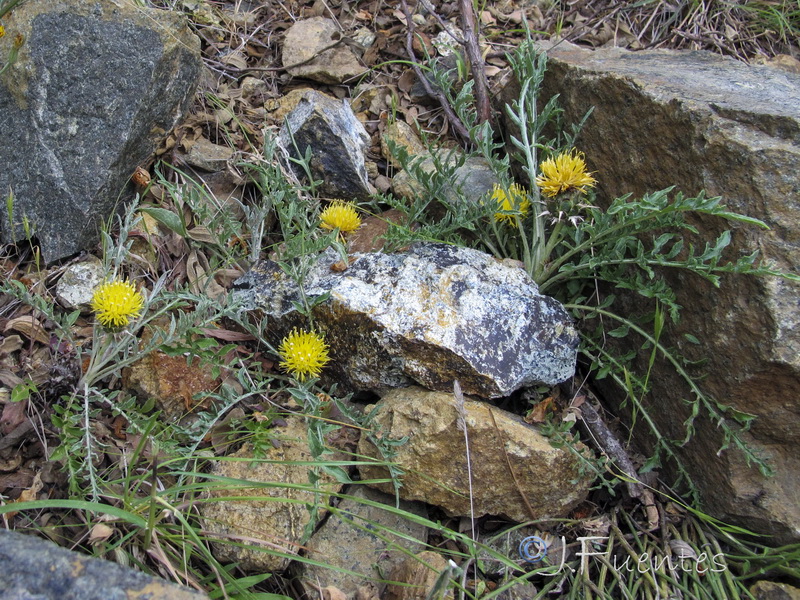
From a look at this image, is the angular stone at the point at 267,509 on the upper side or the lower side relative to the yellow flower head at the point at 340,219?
lower

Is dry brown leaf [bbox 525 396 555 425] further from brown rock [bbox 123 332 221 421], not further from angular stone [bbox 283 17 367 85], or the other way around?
angular stone [bbox 283 17 367 85]

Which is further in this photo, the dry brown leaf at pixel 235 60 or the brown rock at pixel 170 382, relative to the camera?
the dry brown leaf at pixel 235 60

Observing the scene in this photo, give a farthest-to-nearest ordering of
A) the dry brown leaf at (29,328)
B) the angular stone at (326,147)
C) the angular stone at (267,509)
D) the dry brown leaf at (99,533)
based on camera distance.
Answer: the angular stone at (326,147) < the dry brown leaf at (29,328) < the angular stone at (267,509) < the dry brown leaf at (99,533)

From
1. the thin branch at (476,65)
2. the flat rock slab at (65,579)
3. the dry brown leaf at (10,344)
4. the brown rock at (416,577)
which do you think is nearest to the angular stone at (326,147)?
the thin branch at (476,65)

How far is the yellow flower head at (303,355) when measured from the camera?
238 centimetres

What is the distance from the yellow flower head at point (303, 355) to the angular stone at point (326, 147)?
90 centimetres

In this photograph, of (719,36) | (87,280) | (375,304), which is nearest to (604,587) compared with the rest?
(375,304)

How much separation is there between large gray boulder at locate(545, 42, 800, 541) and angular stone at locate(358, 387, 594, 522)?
1.76 feet

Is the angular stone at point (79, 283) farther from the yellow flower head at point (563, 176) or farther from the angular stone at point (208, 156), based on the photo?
the yellow flower head at point (563, 176)

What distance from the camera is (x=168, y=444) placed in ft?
7.27

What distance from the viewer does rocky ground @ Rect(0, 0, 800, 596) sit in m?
2.33

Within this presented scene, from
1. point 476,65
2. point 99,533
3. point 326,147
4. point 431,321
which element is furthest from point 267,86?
point 99,533

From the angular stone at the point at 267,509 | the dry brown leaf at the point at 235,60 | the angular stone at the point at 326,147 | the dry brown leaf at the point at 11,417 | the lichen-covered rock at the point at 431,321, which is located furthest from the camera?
the dry brown leaf at the point at 235,60

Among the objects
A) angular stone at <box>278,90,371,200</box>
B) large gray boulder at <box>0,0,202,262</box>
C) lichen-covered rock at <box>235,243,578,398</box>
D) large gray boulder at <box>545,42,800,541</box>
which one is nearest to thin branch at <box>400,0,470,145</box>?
angular stone at <box>278,90,371,200</box>
